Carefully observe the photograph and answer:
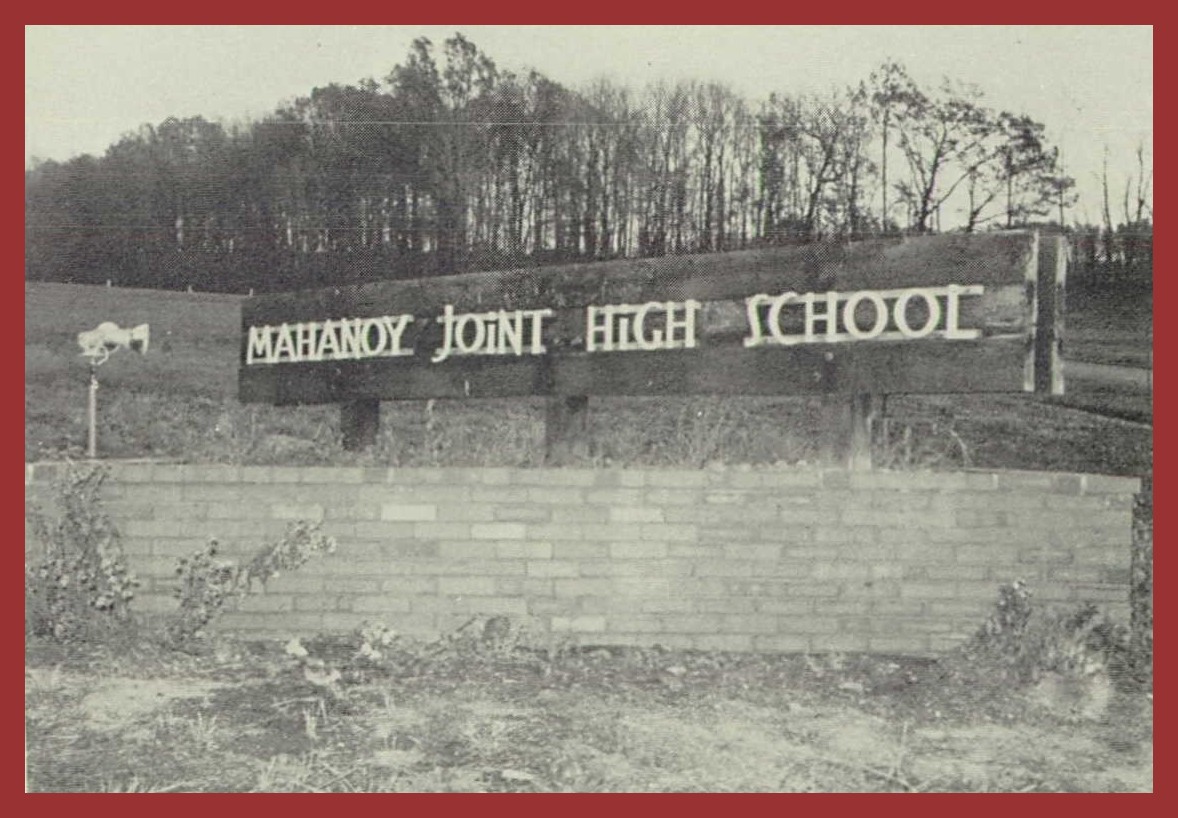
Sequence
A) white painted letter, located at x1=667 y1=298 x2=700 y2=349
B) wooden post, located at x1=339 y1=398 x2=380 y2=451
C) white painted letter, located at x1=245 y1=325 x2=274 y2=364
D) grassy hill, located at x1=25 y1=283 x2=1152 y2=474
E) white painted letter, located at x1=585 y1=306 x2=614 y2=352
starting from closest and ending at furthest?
grassy hill, located at x1=25 y1=283 x2=1152 y2=474, white painted letter, located at x1=667 y1=298 x2=700 y2=349, white painted letter, located at x1=585 y1=306 x2=614 y2=352, wooden post, located at x1=339 y1=398 x2=380 y2=451, white painted letter, located at x1=245 y1=325 x2=274 y2=364

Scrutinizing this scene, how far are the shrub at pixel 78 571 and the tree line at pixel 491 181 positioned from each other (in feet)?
→ 3.92

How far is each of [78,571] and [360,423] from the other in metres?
1.87

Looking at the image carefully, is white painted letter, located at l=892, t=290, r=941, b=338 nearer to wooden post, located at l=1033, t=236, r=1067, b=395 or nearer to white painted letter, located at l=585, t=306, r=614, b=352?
wooden post, located at l=1033, t=236, r=1067, b=395

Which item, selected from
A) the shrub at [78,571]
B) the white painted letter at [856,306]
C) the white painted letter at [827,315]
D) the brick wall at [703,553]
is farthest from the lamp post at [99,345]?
the white painted letter at [856,306]

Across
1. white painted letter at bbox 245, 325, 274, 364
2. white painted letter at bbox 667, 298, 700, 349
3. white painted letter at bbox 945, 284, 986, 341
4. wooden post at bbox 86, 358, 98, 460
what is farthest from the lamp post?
white painted letter at bbox 945, 284, 986, 341

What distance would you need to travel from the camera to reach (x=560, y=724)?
457cm

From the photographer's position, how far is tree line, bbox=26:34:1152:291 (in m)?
5.65

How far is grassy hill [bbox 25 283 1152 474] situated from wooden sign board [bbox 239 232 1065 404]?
0.36 metres

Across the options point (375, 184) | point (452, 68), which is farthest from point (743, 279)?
point (375, 184)

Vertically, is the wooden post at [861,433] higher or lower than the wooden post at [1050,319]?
lower

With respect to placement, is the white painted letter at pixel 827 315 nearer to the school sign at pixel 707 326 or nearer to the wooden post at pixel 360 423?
the school sign at pixel 707 326

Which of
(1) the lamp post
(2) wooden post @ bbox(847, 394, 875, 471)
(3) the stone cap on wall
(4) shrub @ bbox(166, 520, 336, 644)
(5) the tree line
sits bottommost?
(4) shrub @ bbox(166, 520, 336, 644)

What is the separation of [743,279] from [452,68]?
1.91 metres

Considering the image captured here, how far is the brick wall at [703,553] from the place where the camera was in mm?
5359
